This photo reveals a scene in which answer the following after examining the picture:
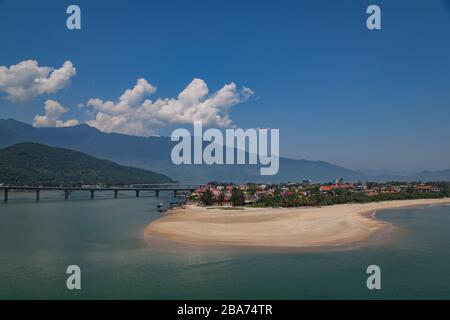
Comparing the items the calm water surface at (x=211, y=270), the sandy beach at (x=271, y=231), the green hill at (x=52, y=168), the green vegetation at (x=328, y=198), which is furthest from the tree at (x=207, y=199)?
the green hill at (x=52, y=168)

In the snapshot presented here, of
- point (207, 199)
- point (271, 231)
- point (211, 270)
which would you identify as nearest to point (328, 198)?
point (207, 199)

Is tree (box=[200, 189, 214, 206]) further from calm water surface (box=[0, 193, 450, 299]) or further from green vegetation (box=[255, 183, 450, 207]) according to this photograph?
calm water surface (box=[0, 193, 450, 299])

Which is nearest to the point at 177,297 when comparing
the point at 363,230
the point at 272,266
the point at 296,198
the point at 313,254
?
the point at 272,266

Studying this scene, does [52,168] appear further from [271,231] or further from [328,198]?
[271,231]
